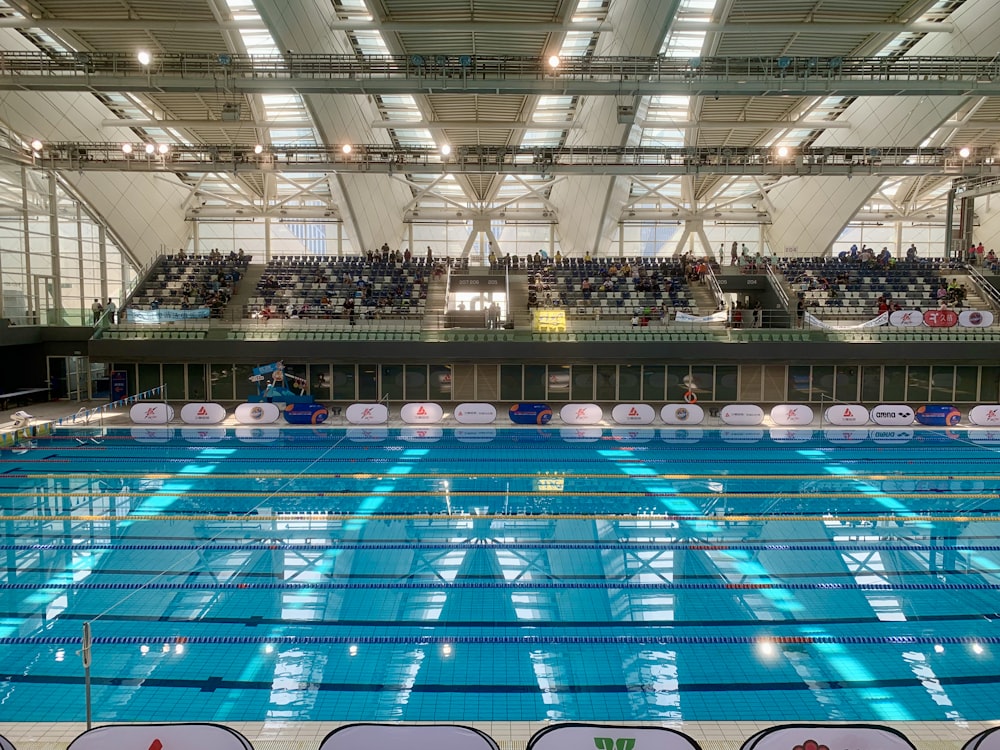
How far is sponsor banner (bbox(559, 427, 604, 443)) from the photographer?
1544 centimetres

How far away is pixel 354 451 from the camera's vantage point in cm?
1422

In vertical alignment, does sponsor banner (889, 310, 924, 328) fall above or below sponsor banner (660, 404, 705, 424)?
above

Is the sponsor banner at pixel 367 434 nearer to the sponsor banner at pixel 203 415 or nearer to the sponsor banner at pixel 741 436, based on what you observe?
the sponsor banner at pixel 203 415

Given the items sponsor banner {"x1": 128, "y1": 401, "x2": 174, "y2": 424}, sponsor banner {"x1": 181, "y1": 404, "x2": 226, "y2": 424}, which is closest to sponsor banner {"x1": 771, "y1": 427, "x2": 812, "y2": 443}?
sponsor banner {"x1": 181, "y1": 404, "x2": 226, "y2": 424}

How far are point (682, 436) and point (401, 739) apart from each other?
43.8 feet

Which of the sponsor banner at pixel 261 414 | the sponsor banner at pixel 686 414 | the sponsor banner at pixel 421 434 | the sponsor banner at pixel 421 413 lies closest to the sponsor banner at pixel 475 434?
the sponsor banner at pixel 421 434

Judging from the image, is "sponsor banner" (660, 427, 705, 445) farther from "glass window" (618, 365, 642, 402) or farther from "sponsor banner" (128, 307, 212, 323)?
"sponsor banner" (128, 307, 212, 323)

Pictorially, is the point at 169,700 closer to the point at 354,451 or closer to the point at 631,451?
the point at 354,451

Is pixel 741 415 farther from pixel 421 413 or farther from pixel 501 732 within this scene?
pixel 501 732

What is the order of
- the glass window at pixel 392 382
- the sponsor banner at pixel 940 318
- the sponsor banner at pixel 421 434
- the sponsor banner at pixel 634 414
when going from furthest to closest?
the glass window at pixel 392 382
the sponsor banner at pixel 940 318
the sponsor banner at pixel 634 414
the sponsor banner at pixel 421 434

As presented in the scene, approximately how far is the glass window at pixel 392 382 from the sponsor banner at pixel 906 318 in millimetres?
14439

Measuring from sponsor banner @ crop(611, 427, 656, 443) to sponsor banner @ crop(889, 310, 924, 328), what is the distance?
8620mm

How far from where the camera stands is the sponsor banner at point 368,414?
1692cm

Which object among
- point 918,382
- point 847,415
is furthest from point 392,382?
point 918,382
